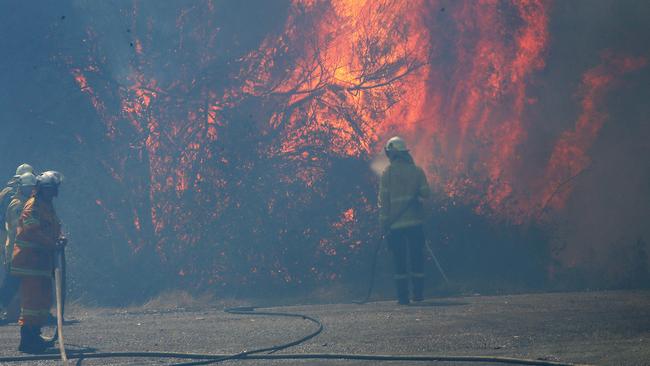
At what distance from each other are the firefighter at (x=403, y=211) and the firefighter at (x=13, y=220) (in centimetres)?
541

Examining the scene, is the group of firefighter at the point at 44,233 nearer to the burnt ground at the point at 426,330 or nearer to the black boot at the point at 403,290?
the black boot at the point at 403,290

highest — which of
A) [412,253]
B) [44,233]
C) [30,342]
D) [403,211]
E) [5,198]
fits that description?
[5,198]

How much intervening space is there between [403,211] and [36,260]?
5808 millimetres

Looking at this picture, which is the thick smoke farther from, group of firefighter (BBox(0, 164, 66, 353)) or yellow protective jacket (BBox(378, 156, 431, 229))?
group of firefighter (BBox(0, 164, 66, 353))

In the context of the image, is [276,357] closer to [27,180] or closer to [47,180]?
[47,180]

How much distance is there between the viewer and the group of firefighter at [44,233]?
8414 millimetres

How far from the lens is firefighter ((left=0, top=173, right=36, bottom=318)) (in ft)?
36.1

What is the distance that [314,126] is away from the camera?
1466 centimetres

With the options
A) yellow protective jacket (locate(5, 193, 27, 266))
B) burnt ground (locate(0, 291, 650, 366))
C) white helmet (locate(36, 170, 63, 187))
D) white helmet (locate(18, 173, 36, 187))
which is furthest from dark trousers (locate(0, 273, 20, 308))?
white helmet (locate(36, 170, 63, 187))

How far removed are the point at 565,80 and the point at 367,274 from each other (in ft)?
17.3

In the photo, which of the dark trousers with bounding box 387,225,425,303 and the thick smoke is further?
the thick smoke

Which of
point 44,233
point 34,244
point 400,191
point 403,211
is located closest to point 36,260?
point 34,244

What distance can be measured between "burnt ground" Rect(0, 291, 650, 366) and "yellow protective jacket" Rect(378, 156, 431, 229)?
1410 millimetres

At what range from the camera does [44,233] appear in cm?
863
